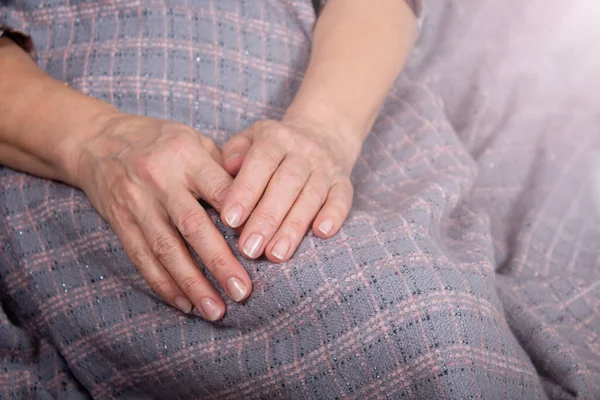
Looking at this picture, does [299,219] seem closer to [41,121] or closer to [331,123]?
[331,123]

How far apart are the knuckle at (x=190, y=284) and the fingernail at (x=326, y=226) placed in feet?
0.52

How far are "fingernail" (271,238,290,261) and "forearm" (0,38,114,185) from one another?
12.4 inches

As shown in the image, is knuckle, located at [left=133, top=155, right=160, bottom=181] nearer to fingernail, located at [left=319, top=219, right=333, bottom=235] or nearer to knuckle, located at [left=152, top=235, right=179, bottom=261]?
knuckle, located at [left=152, top=235, right=179, bottom=261]

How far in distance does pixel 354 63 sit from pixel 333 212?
0.30 metres

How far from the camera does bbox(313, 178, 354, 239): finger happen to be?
0.68m

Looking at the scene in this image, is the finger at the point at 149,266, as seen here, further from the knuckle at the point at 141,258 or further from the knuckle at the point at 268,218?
the knuckle at the point at 268,218

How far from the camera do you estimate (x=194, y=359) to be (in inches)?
26.8

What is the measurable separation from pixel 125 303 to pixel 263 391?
0.68ft

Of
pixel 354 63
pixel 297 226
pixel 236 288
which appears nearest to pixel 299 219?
pixel 297 226

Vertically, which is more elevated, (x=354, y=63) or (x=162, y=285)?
(x=354, y=63)

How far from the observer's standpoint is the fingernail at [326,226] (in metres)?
0.67

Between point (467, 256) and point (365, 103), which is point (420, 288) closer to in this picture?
point (467, 256)

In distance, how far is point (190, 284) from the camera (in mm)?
675

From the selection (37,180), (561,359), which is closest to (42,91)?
(37,180)
